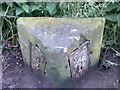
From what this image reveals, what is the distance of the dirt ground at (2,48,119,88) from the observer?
81.8 inches

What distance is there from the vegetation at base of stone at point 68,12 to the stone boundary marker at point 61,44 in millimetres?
259

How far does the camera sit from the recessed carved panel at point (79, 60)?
194 cm

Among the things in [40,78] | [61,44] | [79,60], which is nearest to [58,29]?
[61,44]

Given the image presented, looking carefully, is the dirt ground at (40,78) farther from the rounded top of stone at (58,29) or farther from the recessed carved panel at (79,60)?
the rounded top of stone at (58,29)

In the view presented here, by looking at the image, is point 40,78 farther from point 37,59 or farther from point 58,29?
point 58,29

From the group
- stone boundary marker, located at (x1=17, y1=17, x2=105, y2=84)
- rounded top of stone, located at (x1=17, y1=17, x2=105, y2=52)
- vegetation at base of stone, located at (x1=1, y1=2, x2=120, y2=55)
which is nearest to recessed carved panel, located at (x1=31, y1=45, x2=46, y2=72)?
stone boundary marker, located at (x1=17, y1=17, x2=105, y2=84)

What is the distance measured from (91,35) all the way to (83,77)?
364 mm

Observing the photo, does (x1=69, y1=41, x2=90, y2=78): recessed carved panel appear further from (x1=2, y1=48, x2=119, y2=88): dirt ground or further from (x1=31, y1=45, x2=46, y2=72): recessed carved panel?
(x1=31, y1=45, x2=46, y2=72): recessed carved panel

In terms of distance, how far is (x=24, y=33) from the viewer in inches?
80.5

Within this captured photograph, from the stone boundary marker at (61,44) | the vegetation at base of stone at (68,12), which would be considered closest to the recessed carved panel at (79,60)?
the stone boundary marker at (61,44)

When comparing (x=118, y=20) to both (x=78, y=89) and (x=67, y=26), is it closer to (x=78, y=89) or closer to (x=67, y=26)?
(x=67, y=26)

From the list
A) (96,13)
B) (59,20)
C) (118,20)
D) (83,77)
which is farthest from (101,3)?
(83,77)

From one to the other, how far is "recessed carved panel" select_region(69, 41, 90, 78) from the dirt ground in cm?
7

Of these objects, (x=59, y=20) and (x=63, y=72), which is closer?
(x=63, y=72)
